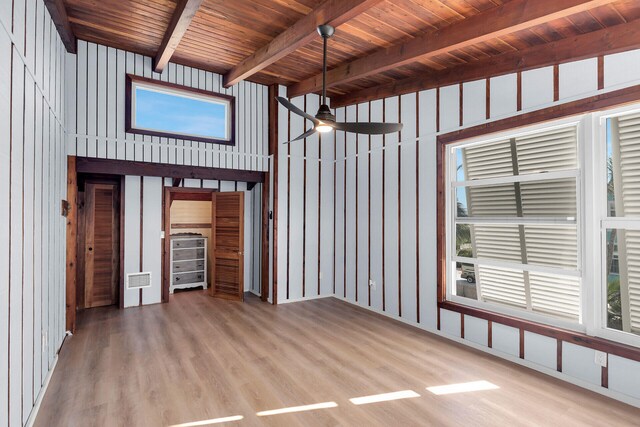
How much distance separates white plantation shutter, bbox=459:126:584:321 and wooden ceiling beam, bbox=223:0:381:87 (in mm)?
2316

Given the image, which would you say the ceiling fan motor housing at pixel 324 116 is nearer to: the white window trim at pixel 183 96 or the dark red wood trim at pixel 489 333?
the white window trim at pixel 183 96

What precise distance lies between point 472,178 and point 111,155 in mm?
5021

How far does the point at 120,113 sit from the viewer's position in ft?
16.0

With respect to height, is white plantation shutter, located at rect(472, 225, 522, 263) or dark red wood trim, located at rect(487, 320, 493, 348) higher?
white plantation shutter, located at rect(472, 225, 522, 263)

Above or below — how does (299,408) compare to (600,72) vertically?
→ below

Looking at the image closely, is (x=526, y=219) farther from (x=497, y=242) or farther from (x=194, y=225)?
(x=194, y=225)

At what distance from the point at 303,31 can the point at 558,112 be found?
278 cm

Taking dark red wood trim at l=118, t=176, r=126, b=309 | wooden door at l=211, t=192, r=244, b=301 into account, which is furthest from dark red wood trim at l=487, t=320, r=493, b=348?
dark red wood trim at l=118, t=176, r=126, b=309

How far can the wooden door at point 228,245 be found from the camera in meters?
6.24

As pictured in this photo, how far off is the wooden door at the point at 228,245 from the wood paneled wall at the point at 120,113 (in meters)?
0.91

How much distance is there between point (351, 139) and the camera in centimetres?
616

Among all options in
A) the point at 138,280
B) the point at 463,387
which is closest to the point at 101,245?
the point at 138,280

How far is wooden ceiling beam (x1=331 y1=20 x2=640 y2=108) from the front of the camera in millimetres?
2932

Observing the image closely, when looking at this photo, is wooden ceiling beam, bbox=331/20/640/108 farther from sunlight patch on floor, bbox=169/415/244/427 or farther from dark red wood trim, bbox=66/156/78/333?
dark red wood trim, bbox=66/156/78/333
